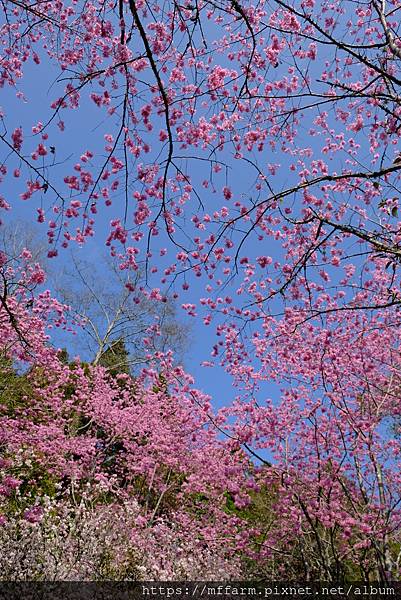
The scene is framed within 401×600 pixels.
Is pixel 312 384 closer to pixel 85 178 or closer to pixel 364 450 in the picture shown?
pixel 364 450

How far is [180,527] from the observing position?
1043 centimetres

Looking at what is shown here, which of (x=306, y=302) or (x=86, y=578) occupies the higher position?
(x=306, y=302)

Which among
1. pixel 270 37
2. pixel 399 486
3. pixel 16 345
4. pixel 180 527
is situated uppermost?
pixel 270 37

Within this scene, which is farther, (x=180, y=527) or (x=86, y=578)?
(x=180, y=527)

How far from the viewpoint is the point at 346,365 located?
24.8 feet

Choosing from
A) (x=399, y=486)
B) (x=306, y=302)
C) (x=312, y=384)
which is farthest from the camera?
(x=399, y=486)

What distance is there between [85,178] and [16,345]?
18.4 feet

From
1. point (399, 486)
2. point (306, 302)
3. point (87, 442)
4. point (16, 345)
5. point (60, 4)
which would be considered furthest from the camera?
point (87, 442)

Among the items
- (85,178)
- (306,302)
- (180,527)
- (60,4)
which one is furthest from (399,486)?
(60,4)

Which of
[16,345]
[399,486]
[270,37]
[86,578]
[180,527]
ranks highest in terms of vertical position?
[270,37]

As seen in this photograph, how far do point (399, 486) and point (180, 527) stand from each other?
4.80m

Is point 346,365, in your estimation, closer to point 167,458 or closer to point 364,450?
point 364,450

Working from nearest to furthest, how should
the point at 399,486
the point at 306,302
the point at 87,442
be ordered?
1. the point at 306,302
2. the point at 399,486
3. the point at 87,442

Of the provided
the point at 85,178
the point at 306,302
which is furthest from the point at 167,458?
the point at 85,178
